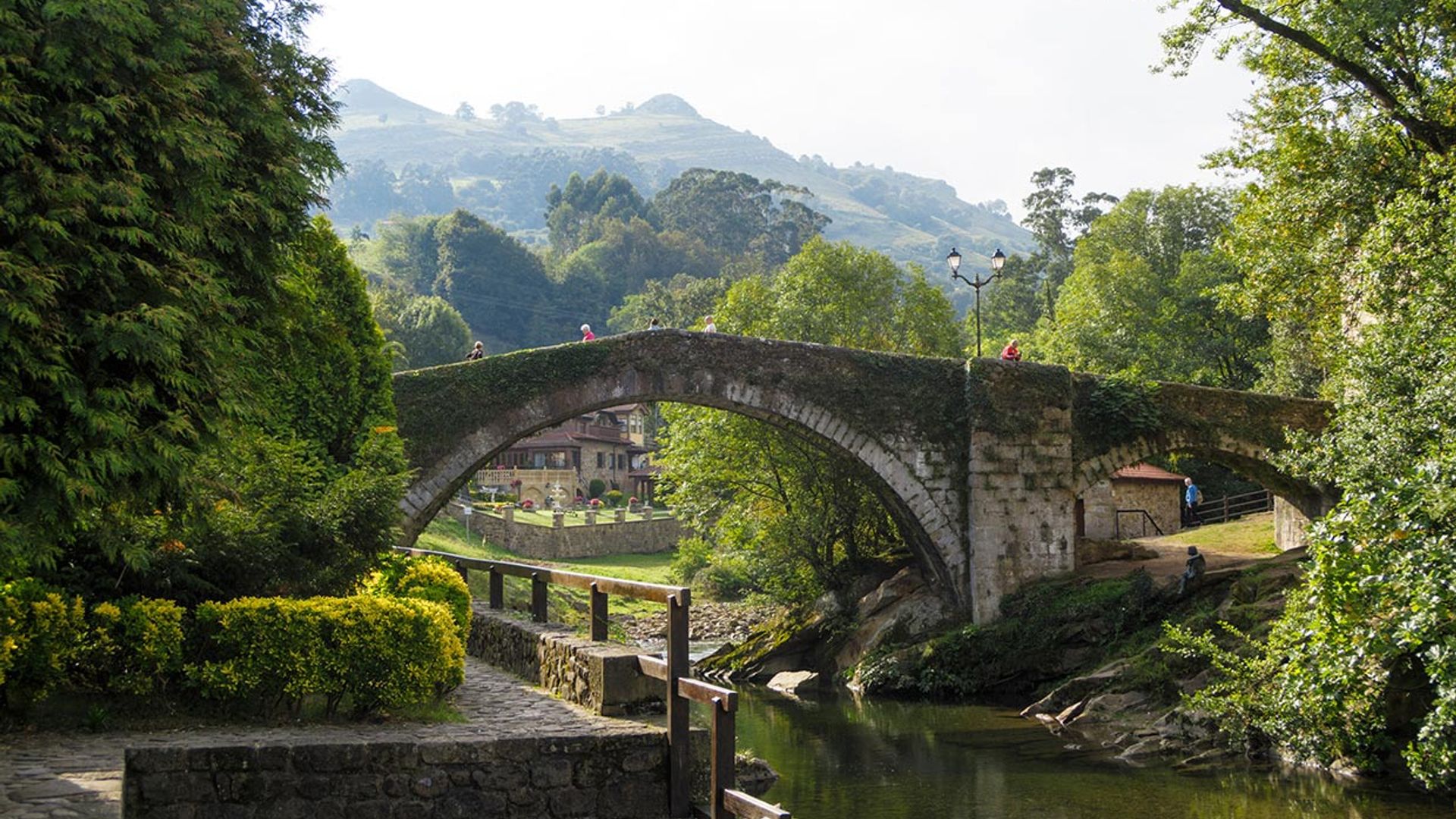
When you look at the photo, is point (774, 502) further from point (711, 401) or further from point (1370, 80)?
point (1370, 80)

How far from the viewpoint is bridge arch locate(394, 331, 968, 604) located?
19.4 meters

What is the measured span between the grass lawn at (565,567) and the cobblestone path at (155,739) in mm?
13316

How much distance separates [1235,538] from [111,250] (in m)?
25.1

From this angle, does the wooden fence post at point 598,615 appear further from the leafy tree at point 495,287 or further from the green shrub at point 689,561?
the leafy tree at point 495,287

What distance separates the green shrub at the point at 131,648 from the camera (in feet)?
26.3

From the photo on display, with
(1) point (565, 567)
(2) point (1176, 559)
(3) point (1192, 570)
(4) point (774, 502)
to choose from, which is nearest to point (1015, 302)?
(1) point (565, 567)

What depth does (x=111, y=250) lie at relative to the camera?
6258 mm

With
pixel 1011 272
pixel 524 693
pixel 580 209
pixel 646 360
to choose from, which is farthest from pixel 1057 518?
pixel 580 209

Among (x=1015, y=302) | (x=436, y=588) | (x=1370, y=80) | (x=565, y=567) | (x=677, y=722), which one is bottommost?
(x=565, y=567)

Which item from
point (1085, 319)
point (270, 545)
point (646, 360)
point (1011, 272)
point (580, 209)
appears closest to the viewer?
point (270, 545)

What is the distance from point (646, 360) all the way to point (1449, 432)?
38.0 feet

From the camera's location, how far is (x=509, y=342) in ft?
252

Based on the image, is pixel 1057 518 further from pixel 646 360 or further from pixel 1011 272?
pixel 1011 272

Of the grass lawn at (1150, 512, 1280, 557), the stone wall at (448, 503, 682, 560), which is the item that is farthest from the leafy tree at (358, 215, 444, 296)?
the grass lawn at (1150, 512, 1280, 557)
